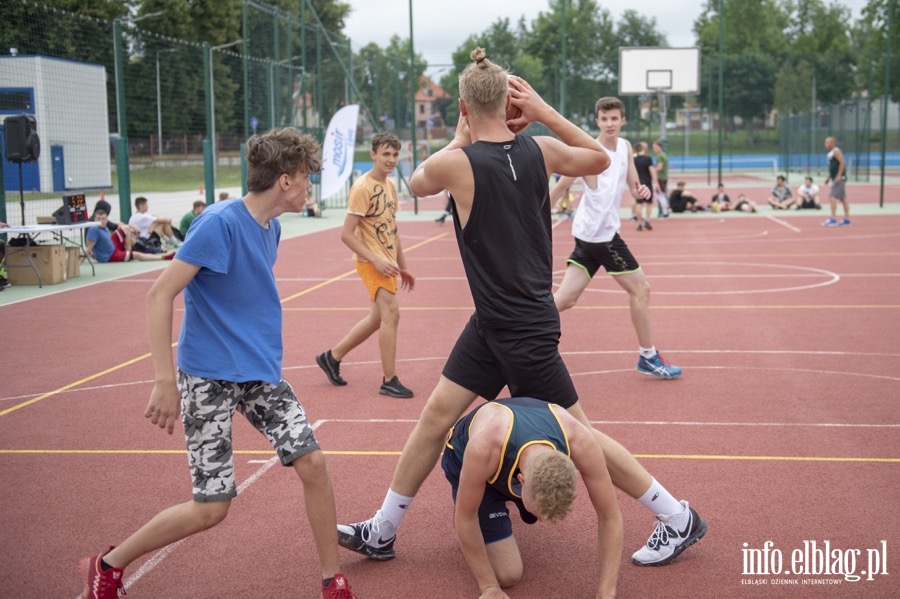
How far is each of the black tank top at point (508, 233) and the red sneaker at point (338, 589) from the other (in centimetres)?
120

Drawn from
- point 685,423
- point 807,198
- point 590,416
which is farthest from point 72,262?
point 807,198

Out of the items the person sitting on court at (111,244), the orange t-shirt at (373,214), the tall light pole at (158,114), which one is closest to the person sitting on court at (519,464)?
the orange t-shirt at (373,214)

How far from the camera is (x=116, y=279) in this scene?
1495cm

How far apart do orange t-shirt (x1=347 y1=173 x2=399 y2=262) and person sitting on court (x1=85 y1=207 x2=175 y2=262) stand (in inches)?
412

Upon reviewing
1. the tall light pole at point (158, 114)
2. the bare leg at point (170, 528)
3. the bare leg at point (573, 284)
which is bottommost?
the bare leg at point (170, 528)

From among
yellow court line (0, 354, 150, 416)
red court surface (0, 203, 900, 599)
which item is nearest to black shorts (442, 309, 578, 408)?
red court surface (0, 203, 900, 599)

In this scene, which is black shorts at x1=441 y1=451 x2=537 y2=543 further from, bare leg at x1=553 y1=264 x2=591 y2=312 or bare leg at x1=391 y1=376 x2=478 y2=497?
bare leg at x1=553 y1=264 x2=591 y2=312

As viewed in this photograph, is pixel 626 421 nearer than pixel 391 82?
Yes

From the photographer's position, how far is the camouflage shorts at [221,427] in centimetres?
382

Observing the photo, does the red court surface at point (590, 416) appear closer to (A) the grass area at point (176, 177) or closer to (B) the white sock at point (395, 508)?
(B) the white sock at point (395, 508)

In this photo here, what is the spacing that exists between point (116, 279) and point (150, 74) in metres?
15.3

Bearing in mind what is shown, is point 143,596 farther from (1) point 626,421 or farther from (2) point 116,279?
(2) point 116,279

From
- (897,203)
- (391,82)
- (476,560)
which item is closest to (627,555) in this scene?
(476,560)

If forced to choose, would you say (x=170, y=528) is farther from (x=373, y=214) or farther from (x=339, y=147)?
(x=339, y=147)
